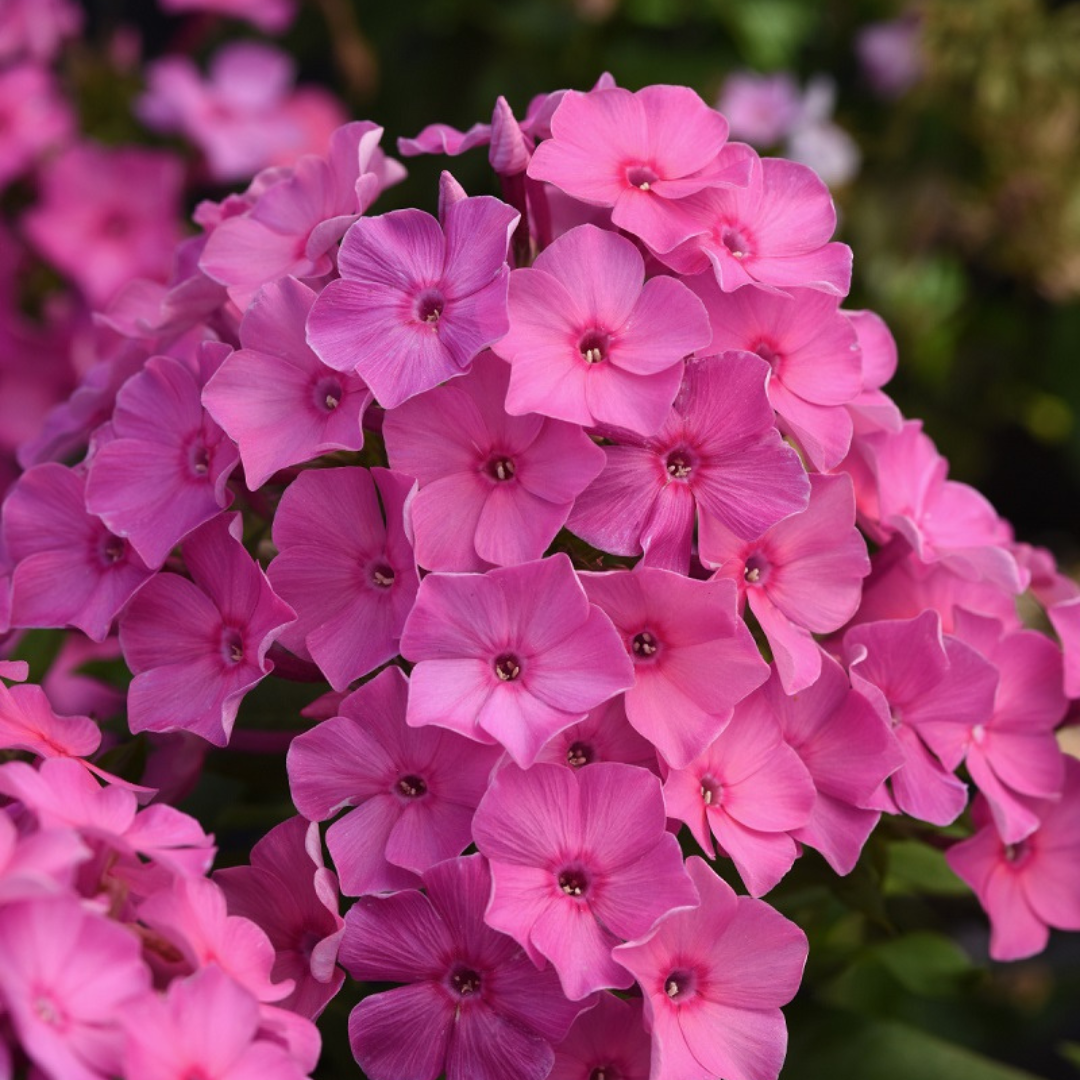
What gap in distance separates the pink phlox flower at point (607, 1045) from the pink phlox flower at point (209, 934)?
10 centimetres

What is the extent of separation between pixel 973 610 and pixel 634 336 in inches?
8.3

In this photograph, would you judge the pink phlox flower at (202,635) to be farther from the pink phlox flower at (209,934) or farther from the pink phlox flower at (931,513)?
the pink phlox flower at (931,513)

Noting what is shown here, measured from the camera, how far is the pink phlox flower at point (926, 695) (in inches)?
20.5

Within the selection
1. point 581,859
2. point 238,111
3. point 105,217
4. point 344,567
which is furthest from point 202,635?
point 238,111

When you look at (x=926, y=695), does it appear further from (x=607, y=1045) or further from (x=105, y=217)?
(x=105, y=217)

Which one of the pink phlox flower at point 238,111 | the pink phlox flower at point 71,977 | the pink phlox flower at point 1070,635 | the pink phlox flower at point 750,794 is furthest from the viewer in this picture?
the pink phlox flower at point 238,111

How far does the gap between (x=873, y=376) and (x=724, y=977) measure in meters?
0.26

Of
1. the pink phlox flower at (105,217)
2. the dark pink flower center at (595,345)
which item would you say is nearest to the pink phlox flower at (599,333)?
the dark pink flower center at (595,345)

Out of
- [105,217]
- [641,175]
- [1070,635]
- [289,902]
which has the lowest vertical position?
[105,217]

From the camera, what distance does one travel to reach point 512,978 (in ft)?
1.47

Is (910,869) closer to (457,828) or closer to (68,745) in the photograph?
(457,828)

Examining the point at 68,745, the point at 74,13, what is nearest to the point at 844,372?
the point at 68,745

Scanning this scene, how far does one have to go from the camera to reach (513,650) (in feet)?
1.49

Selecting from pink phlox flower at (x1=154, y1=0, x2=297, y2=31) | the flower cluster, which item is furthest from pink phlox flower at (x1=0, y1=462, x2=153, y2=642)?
pink phlox flower at (x1=154, y1=0, x2=297, y2=31)
